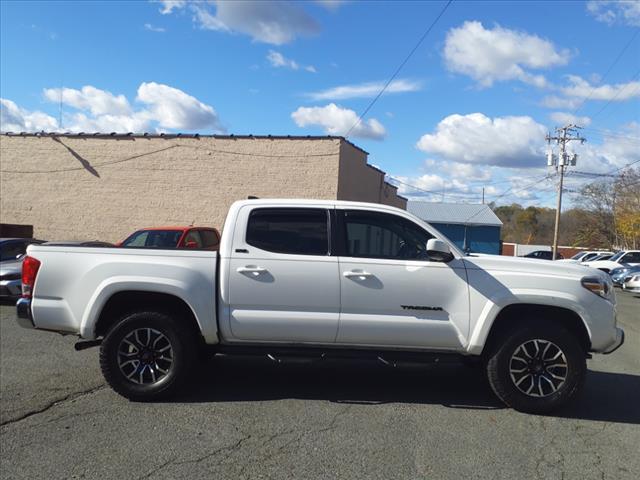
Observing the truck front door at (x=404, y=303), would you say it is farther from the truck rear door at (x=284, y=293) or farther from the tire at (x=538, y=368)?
the tire at (x=538, y=368)

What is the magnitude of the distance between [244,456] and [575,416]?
3225mm

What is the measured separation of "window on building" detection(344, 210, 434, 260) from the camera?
5477mm

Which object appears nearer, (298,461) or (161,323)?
(298,461)

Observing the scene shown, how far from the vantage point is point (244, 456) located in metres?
4.26

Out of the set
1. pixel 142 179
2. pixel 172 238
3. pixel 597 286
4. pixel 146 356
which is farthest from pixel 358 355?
pixel 142 179

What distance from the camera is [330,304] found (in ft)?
17.5

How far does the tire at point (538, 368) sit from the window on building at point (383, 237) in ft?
3.89

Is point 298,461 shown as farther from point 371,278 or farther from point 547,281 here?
point 547,281

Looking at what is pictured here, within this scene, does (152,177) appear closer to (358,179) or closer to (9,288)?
(358,179)

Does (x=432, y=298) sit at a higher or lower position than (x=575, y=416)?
higher

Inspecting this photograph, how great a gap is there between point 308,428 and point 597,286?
10.0ft

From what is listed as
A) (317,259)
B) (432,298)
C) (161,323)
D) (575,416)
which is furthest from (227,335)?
(575,416)

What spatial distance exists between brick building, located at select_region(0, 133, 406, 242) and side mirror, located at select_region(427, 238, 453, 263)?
15.0 metres

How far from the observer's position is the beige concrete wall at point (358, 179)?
2073 cm
